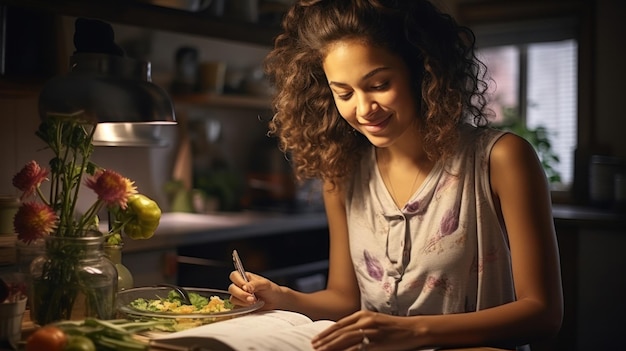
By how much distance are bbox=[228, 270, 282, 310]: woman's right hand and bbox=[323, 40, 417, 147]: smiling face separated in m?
0.39

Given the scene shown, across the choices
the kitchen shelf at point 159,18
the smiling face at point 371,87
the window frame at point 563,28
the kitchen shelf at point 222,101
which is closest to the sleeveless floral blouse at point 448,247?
the smiling face at point 371,87

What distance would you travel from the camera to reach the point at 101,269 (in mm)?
1168

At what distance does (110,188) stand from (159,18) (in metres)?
1.84

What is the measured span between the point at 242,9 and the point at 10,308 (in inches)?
95.7

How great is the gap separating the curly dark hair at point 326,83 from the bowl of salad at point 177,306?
1.73ft

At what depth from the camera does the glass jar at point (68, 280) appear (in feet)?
3.75

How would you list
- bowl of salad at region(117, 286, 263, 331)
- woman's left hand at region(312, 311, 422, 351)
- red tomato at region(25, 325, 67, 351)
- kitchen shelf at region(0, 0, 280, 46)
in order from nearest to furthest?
red tomato at region(25, 325, 67, 351) → woman's left hand at region(312, 311, 422, 351) → bowl of salad at region(117, 286, 263, 331) → kitchen shelf at region(0, 0, 280, 46)

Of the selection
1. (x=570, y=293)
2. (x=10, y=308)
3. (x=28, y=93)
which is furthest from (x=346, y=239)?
(x=570, y=293)

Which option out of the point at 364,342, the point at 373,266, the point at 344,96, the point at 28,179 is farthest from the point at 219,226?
the point at 364,342

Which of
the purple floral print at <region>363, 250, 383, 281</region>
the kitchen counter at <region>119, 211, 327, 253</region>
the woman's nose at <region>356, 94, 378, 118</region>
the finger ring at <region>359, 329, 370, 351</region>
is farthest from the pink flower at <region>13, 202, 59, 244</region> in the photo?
the kitchen counter at <region>119, 211, 327, 253</region>

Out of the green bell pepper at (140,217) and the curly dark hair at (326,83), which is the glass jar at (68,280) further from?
the curly dark hair at (326,83)

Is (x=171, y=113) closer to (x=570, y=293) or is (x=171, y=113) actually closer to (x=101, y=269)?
(x=101, y=269)

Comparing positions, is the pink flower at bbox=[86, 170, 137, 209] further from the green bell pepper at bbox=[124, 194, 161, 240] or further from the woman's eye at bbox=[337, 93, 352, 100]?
the woman's eye at bbox=[337, 93, 352, 100]

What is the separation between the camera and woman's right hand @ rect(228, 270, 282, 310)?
139 cm
